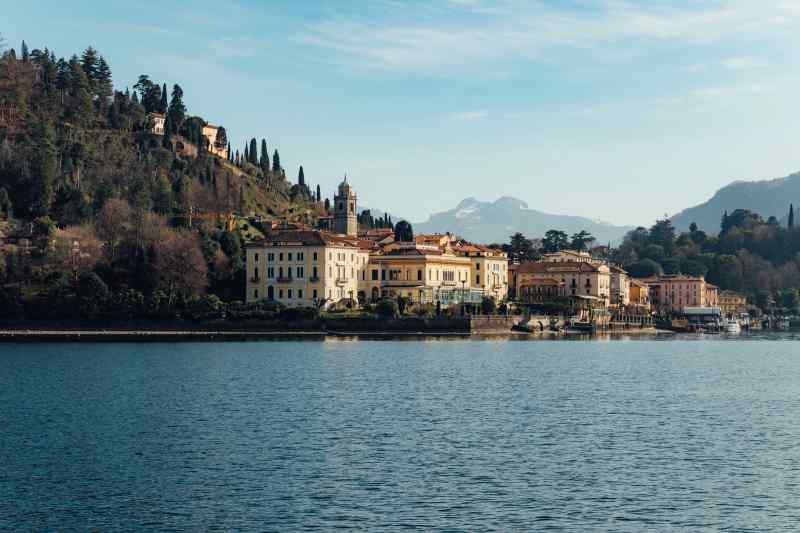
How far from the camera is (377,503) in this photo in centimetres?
3003

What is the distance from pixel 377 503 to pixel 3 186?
9926 centimetres

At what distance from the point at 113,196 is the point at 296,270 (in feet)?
71.2

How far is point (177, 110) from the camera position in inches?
6294

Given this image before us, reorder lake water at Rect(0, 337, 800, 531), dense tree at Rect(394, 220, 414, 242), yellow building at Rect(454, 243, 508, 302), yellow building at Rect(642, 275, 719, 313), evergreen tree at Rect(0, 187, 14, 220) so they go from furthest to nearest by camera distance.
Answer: yellow building at Rect(642, 275, 719, 313) → dense tree at Rect(394, 220, 414, 242) → yellow building at Rect(454, 243, 508, 302) → evergreen tree at Rect(0, 187, 14, 220) → lake water at Rect(0, 337, 800, 531)

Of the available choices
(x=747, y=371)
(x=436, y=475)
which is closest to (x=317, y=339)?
(x=747, y=371)

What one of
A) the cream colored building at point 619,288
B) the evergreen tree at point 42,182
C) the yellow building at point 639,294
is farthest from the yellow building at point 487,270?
the evergreen tree at point 42,182

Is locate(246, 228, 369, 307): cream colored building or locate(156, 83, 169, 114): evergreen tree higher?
locate(156, 83, 169, 114): evergreen tree

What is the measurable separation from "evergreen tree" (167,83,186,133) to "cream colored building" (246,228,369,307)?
155ft

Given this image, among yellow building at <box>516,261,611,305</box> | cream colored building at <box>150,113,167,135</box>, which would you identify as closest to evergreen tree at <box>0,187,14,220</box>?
cream colored building at <box>150,113,167,135</box>

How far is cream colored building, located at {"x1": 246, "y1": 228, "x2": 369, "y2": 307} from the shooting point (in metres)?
114

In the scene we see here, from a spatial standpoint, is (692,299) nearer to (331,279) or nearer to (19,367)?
(331,279)

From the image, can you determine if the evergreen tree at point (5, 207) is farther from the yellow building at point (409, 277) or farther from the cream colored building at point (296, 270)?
the yellow building at point (409, 277)

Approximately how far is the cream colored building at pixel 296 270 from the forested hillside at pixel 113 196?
94.1 inches

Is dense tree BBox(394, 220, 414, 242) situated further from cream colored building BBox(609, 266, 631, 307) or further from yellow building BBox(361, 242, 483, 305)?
cream colored building BBox(609, 266, 631, 307)
